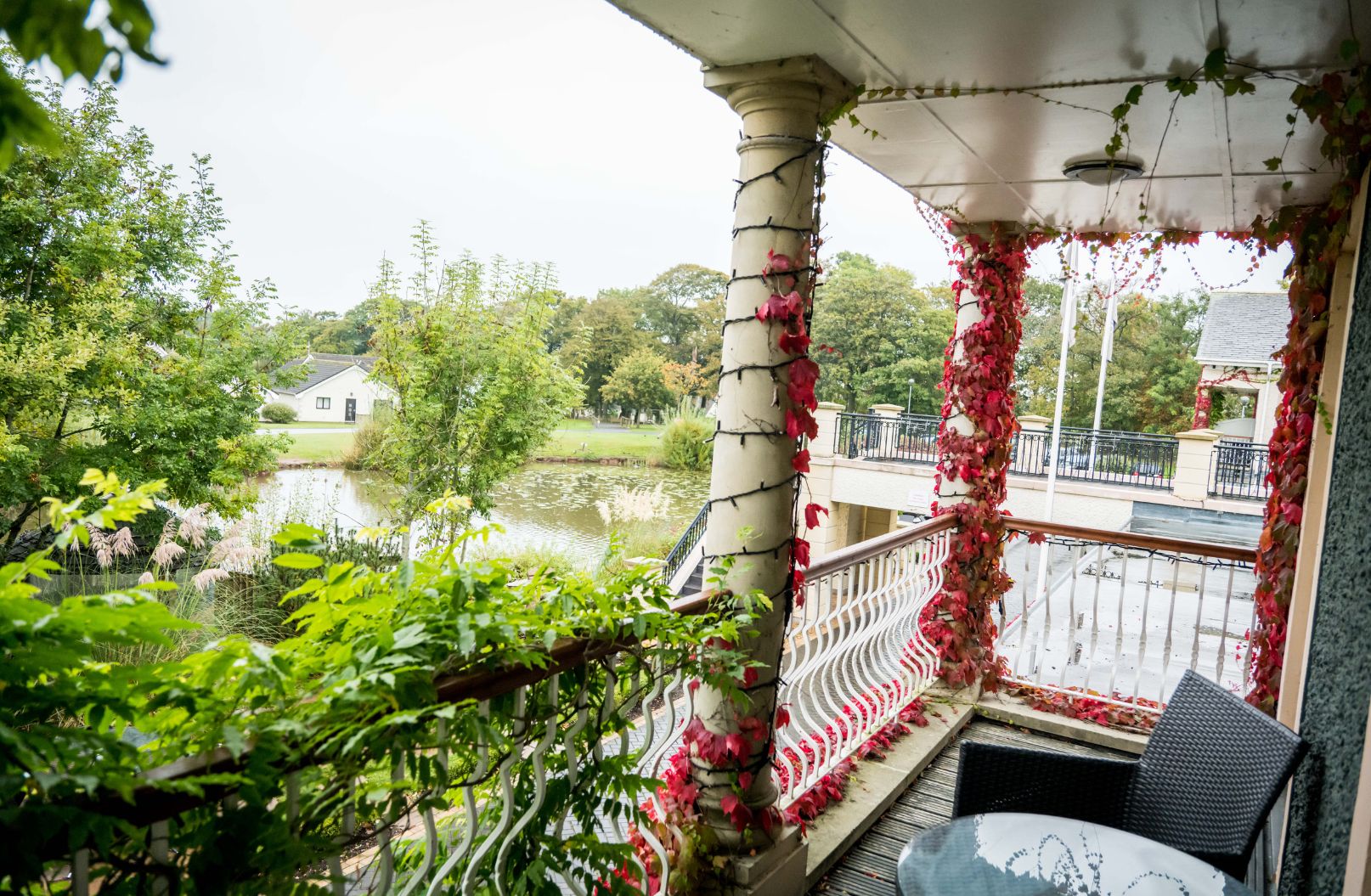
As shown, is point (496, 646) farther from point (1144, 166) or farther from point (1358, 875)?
point (1144, 166)

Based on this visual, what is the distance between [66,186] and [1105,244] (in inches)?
477

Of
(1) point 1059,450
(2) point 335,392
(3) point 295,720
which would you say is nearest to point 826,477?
(1) point 1059,450

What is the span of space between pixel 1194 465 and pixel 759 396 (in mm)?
13412

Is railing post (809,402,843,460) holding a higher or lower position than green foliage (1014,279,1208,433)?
lower

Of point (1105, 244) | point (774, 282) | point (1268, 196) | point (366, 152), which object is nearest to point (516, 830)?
point (774, 282)

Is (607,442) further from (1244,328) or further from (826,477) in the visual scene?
(1244,328)

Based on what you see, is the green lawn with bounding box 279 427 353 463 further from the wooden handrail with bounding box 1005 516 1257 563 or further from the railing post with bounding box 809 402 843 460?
the wooden handrail with bounding box 1005 516 1257 563

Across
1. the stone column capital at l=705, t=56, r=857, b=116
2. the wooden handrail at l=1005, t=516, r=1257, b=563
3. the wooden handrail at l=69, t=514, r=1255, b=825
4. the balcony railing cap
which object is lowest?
the wooden handrail at l=69, t=514, r=1255, b=825

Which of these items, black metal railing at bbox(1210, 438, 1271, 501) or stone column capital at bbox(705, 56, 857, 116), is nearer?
stone column capital at bbox(705, 56, 857, 116)

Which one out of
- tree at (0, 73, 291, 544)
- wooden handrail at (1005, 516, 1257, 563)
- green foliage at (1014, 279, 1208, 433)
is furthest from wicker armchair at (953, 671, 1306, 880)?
green foliage at (1014, 279, 1208, 433)

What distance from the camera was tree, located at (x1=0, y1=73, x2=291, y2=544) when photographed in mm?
9391

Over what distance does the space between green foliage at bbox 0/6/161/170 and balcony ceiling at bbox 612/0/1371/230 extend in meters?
1.52

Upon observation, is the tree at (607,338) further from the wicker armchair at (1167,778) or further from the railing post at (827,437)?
the wicker armchair at (1167,778)

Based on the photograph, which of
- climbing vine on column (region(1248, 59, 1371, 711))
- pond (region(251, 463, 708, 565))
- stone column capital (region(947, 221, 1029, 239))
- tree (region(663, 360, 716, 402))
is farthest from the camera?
tree (region(663, 360, 716, 402))
